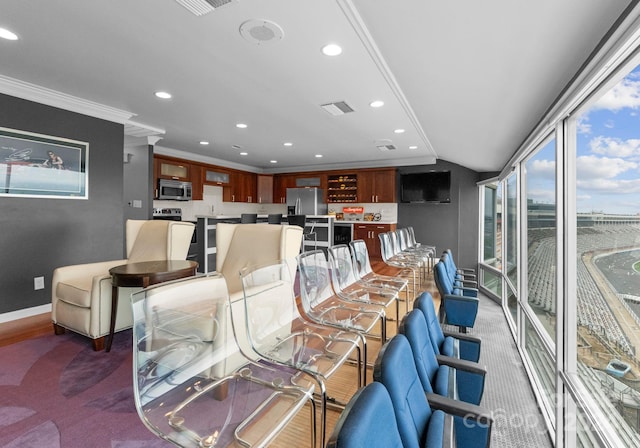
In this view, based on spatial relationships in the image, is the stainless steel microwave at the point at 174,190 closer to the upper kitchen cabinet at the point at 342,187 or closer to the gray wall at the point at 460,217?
the upper kitchen cabinet at the point at 342,187

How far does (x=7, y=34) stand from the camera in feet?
7.48

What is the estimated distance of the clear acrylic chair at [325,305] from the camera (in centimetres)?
198

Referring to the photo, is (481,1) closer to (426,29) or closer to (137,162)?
(426,29)

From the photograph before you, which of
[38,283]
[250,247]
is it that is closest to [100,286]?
[250,247]

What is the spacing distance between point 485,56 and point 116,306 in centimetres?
341

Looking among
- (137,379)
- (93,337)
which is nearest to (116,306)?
(93,337)

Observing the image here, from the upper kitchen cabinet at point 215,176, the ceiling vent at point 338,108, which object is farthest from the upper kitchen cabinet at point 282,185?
the ceiling vent at point 338,108

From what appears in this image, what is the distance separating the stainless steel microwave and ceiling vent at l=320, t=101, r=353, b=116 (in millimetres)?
3771

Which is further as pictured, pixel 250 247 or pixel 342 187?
pixel 342 187

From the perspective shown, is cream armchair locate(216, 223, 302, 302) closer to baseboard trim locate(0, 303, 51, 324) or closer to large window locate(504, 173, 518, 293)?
baseboard trim locate(0, 303, 51, 324)

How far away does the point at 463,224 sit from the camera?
6.64 m

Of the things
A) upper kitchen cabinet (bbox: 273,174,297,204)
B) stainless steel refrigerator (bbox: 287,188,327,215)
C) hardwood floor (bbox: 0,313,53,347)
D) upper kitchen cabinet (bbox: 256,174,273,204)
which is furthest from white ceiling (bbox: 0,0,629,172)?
upper kitchen cabinet (bbox: 256,174,273,204)

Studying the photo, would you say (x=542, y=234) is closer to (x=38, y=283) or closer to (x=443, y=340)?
(x=443, y=340)

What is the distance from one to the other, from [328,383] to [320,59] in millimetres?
2499
